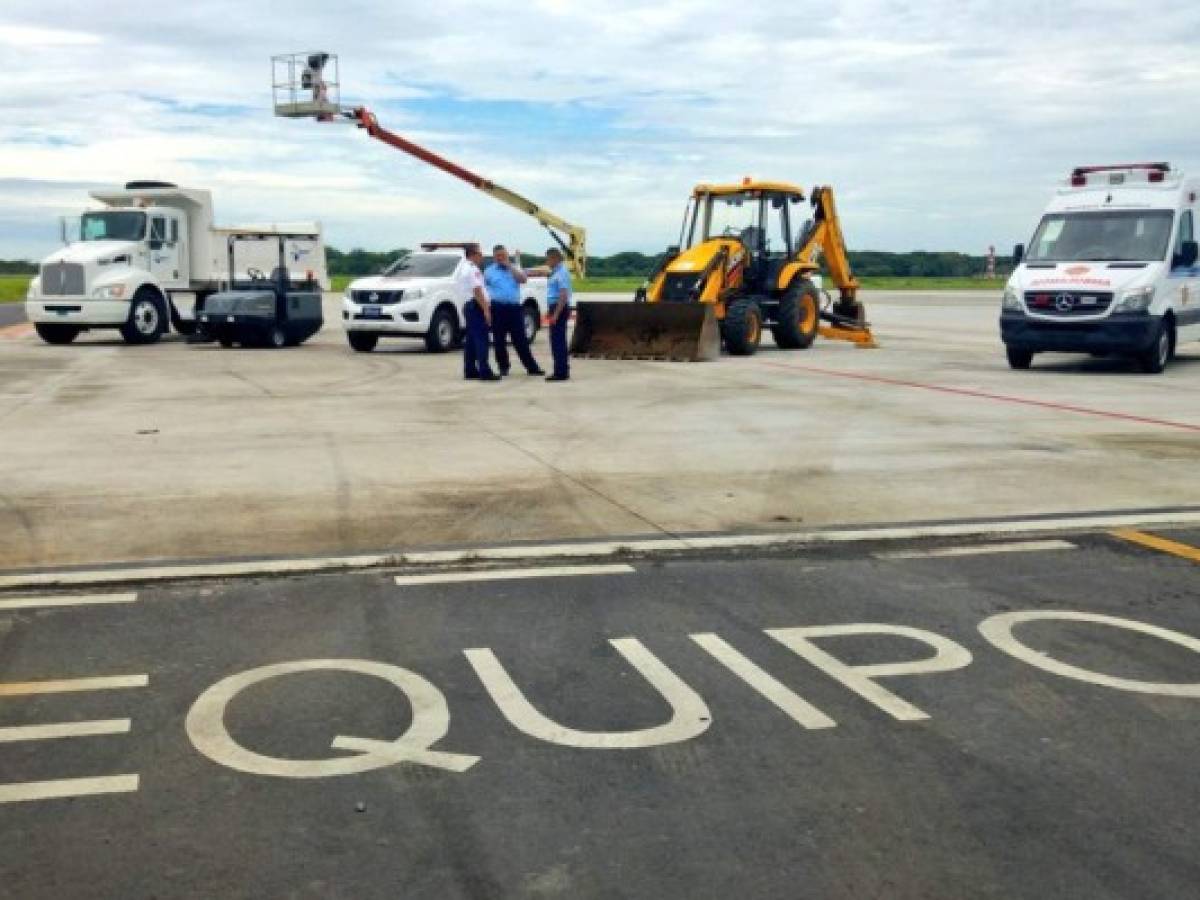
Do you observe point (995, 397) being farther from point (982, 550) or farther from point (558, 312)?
point (982, 550)

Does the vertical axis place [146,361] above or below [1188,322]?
below

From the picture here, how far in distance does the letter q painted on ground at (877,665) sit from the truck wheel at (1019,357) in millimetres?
14567

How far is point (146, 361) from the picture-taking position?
848 inches

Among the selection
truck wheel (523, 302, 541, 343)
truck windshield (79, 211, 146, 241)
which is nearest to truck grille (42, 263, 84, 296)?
truck windshield (79, 211, 146, 241)

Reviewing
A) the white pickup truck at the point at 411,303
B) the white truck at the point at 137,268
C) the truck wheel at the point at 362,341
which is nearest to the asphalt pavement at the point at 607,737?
the white pickup truck at the point at 411,303

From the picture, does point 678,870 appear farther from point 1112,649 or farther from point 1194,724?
point 1112,649

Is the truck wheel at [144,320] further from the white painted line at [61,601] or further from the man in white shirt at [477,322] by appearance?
the white painted line at [61,601]

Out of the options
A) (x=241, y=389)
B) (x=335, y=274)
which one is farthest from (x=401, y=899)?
(x=335, y=274)

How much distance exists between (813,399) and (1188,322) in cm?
755

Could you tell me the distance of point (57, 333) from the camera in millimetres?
26297

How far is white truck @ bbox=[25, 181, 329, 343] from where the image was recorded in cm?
2516

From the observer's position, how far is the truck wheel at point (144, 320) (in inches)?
1006

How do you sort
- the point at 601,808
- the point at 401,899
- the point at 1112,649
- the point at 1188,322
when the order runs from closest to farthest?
1. the point at 401,899
2. the point at 601,808
3. the point at 1112,649
4. the point at 1188,322

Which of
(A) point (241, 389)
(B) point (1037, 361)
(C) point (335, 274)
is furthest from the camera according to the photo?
(C) point (335, 274)
